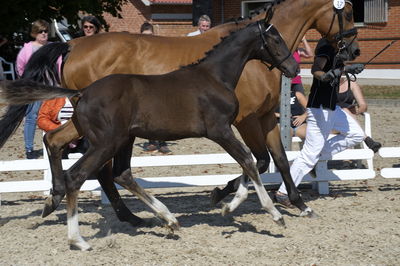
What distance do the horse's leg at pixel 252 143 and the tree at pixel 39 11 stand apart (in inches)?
548

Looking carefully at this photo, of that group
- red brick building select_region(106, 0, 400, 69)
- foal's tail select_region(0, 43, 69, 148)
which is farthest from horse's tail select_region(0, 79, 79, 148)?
red brick building select_region(106, 0, 400, 69)

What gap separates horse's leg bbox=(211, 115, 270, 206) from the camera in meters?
7.13

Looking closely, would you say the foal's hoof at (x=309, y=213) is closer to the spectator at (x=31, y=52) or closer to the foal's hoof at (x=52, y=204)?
the foal's hoof at (x=52, y=204)

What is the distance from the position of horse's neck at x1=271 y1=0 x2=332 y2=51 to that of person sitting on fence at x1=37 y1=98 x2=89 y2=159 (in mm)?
2943

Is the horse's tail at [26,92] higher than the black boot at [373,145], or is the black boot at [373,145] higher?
the horse's tail at [26,92]

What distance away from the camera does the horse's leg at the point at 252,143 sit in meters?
7.13

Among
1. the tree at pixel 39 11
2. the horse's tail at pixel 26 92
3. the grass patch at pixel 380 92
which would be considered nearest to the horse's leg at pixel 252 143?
the horse's tail at pixel 26 92

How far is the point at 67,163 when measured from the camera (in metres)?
8.02

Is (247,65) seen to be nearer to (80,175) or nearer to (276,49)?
(276,49)

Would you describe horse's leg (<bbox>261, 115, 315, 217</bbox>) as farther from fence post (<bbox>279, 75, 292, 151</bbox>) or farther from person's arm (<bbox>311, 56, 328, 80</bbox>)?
fence post (<bbox>279, 75, 292, 151</bbox>)

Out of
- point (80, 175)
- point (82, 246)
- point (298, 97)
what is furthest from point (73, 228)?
point (298, 97)

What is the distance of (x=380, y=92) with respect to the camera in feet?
65.7

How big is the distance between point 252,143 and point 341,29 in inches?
61.2

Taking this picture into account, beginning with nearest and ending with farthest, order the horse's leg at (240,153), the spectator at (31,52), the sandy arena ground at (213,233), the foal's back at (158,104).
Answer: the sandy arena ground at (213,233)
the foal's back at (158,104)
the horse's leg at (240,153)
the spectator at (31,52)
